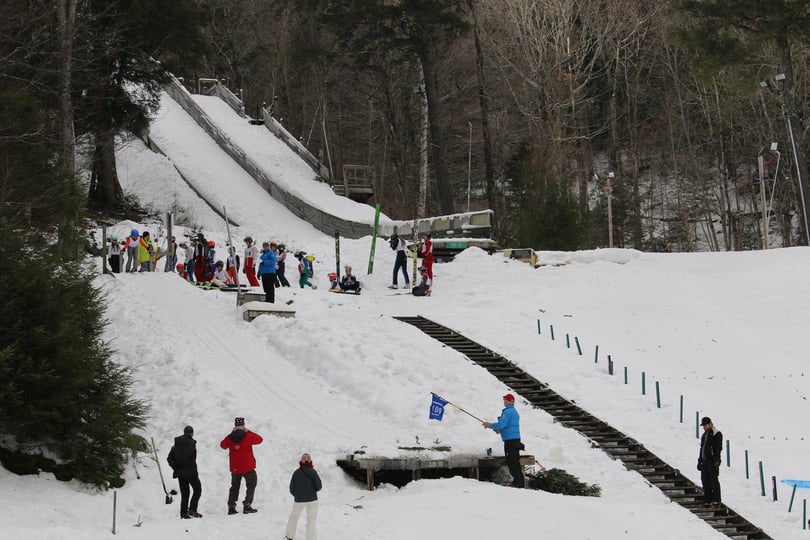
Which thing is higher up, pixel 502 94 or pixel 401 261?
pixel 502 94

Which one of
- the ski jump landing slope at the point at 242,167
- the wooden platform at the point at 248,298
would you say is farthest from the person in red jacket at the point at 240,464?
the ski jump landing slope at the point at 242,167

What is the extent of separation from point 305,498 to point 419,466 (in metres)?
3.17

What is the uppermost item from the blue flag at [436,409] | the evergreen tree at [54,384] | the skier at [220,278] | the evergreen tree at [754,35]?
the evergreen tree at [754,35]

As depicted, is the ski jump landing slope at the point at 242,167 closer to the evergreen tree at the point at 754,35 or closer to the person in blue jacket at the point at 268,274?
the evergreen tree at the point at 754,35

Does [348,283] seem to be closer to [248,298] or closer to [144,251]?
[248,298]

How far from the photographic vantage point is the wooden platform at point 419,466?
44.9 ft

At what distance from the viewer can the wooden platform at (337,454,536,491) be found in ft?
44.9

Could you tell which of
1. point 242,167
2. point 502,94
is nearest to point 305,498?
point 242,167

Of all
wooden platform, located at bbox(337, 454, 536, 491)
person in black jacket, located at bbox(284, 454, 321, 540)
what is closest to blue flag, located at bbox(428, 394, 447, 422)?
wooden platform, located at bbox(337, 454, 536, 491)

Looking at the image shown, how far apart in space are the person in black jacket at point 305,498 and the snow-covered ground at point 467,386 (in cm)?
35

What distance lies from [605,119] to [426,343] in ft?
130

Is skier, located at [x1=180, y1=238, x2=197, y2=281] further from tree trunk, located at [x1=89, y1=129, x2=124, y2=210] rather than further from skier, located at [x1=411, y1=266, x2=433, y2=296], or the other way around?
tree trunk, located at [x1=89, y1=129, x2=124, y2=210]

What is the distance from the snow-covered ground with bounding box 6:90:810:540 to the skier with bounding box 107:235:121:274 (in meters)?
1.69

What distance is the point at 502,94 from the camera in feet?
183
